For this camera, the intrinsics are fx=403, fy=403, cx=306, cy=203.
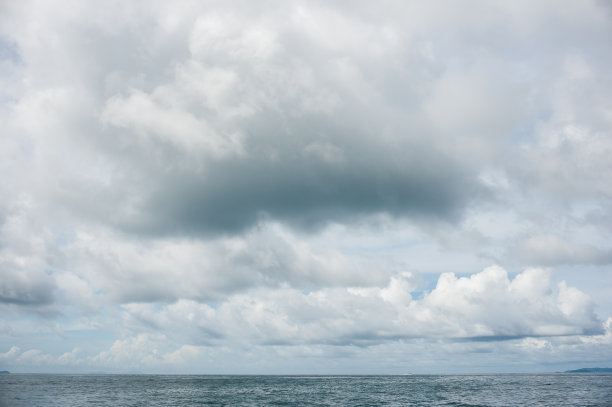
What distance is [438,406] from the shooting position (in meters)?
110

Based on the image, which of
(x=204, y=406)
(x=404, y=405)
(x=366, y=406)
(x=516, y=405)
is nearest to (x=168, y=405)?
(x=204, y=406)

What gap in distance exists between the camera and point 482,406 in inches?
4205

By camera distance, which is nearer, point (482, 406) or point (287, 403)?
point (482, 406)

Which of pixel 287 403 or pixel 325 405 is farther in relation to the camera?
pixel 287 403

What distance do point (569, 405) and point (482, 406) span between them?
1044 inches

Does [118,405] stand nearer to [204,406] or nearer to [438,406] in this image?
[204,406]

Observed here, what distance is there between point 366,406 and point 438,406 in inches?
796

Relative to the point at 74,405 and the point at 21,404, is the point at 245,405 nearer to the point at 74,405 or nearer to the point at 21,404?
the point at 74,405

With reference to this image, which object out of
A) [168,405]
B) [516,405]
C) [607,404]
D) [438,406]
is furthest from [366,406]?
[607,404]

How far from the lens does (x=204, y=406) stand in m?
110

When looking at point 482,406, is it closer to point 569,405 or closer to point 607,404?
point 569,405

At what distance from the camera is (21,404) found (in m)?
106

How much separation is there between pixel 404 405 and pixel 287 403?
33.3 m

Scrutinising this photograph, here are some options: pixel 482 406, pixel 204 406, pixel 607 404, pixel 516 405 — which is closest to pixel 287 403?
pixel 204 406
